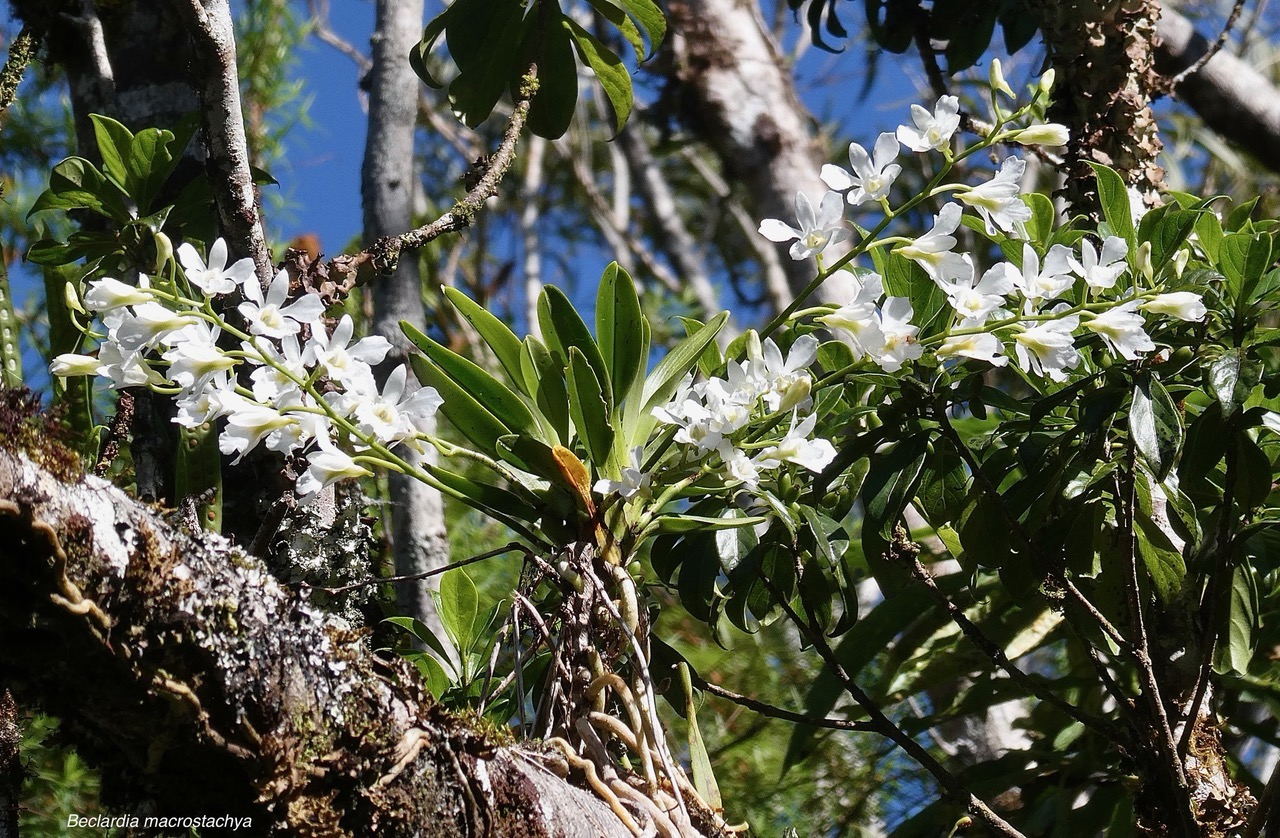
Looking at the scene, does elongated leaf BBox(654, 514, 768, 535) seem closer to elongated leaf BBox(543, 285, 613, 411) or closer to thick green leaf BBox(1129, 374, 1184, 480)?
elongated leaf BBox(543, 285, 613, 411)

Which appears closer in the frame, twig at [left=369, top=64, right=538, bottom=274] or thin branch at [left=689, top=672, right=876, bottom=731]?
thin branch at [left=689, top=672, right=876, bottom=731]

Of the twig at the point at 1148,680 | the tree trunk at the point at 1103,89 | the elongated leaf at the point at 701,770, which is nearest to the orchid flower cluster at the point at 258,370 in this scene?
the elongated leaf at the point at 701,770

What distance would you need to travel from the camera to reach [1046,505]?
3.30ft

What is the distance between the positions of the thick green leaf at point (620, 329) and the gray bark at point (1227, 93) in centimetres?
155

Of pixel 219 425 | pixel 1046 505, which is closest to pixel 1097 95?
pixel 1046 505

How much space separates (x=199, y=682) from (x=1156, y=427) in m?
0.70

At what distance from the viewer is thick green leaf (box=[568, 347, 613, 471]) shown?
875mm

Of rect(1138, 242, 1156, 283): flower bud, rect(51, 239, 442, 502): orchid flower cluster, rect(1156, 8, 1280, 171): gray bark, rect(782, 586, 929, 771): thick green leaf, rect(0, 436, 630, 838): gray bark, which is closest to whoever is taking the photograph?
rect(0, 436, 630, 838): gray bark

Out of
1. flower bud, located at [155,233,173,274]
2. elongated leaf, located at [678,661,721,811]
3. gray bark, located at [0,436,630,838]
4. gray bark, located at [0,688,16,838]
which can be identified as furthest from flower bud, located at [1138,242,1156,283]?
gray bark, located at [0,688,16,838]

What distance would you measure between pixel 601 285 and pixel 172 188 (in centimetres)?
68

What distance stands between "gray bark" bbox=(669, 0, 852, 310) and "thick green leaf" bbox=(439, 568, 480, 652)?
→ 1.31 metres

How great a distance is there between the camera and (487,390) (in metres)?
0.97

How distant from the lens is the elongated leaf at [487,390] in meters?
0.96

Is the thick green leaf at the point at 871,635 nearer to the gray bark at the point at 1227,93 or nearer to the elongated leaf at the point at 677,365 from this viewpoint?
the elongated leaf at the point at 677,365
